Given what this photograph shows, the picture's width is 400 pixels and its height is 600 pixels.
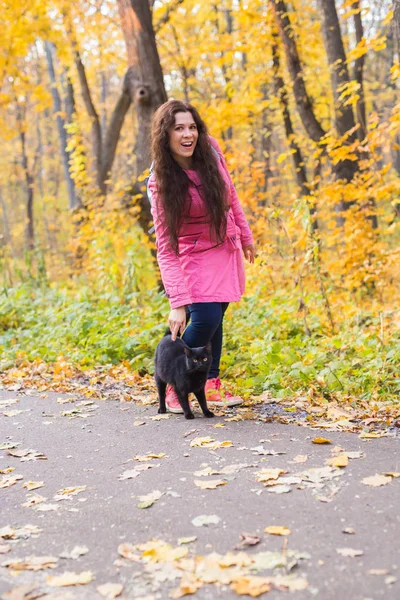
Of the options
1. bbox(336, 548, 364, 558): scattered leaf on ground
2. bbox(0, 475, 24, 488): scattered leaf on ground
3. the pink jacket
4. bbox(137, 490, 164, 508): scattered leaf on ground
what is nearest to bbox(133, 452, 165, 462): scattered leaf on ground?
bbox(137, 490, 164, 508): scattered leaf on ground

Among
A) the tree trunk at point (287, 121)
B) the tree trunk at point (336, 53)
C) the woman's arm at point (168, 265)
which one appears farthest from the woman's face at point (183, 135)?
the tree trunk at point (287, 121)

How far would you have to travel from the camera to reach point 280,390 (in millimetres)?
5227

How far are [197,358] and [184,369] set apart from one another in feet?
0.53

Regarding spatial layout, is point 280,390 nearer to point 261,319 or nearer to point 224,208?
point 224,208

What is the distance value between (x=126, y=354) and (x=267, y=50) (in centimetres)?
876

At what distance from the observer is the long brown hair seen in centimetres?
438

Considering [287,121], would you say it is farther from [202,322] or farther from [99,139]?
[202,322]

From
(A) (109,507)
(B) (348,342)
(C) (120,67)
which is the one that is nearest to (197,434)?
(A) (109,507)

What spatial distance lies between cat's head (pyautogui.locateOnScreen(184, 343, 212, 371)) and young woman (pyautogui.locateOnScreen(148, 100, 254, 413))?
17 centimetres

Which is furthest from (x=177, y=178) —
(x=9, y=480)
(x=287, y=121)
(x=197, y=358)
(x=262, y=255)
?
(x=287, y=121)

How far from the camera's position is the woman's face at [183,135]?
14.4ft

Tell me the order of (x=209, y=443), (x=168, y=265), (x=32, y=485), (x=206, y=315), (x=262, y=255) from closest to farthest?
1. (x=32, y=485)
2. (x=209, y=443)
3. (x=168, y=265)
4. (x=206, y=315)
5. (x=262, y=255)

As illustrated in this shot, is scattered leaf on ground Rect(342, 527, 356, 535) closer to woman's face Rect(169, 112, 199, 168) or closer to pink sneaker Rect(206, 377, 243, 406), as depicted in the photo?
pink sneaker Rect(206, 377, 243, 406)

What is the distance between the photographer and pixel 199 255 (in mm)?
4562
